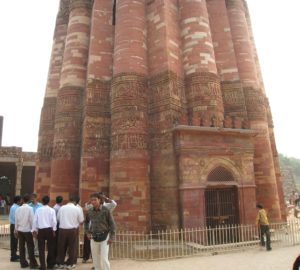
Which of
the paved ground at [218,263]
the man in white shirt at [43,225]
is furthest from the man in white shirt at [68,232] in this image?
the paved ground at [218,263]

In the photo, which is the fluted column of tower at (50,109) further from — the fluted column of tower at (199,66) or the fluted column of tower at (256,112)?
the fluted column of tower at (256,112)

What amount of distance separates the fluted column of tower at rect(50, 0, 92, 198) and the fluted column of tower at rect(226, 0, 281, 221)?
24.5 ft

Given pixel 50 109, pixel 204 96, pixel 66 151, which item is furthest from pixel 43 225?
pixel 50 109

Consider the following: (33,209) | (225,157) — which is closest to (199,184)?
(225,157)

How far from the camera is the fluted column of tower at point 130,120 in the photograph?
1072 centimetres

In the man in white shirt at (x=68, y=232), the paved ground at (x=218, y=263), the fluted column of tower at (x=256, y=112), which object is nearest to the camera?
the man in white shirt at (x=68, y=232)

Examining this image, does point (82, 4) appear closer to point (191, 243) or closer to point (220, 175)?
point (220, 175)

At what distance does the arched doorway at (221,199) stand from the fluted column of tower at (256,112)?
110 inches

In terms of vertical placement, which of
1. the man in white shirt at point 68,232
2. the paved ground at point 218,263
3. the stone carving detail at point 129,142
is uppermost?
the stone carving detail at point 129,142

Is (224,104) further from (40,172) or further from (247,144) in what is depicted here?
(40,172)

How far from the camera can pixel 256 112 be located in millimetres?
13891

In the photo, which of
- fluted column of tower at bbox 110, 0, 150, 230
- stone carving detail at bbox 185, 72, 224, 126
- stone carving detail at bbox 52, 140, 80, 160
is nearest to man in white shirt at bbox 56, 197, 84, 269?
fluted column of tower at bbox 110, 0, 150, 230

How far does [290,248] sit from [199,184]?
3.24 m

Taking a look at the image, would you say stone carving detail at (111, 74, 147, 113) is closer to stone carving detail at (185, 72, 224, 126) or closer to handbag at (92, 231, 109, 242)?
stone carving detail at (185, 72, 224, 126)
